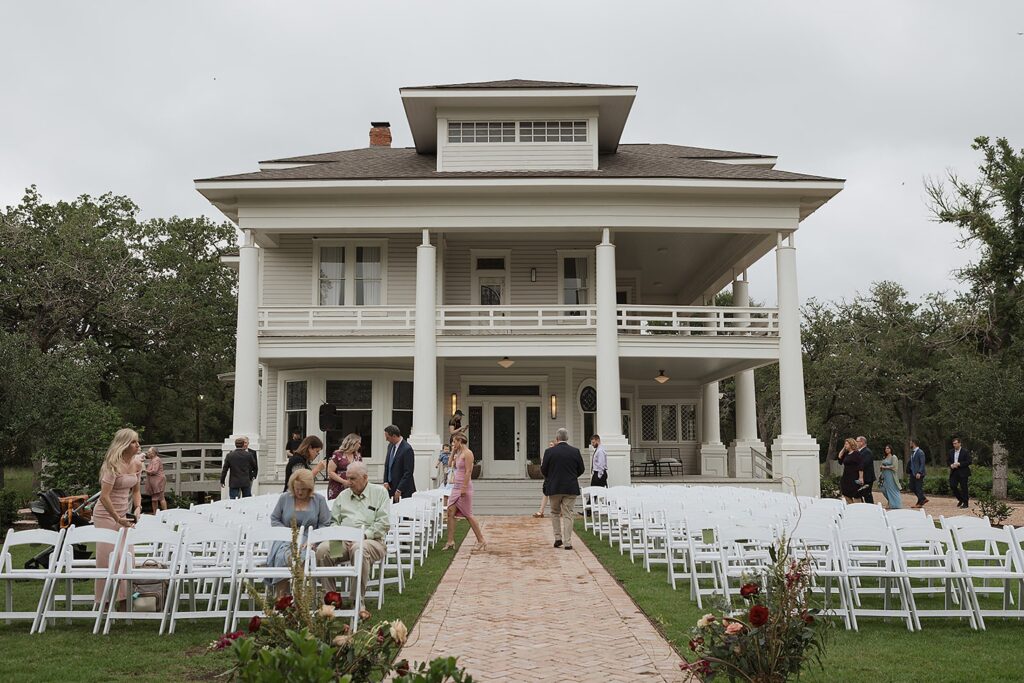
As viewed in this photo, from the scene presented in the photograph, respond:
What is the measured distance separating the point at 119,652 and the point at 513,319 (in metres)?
16.8

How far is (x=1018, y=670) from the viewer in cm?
654

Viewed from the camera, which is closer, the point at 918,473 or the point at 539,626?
the point at 539,626

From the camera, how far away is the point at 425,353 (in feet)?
73.4

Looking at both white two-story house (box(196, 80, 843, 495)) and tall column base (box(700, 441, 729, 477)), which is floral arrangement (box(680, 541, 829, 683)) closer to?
white two-story house (box(196, 80, 843, 495))

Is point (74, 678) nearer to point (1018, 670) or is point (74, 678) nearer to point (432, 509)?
point (1018, 670)

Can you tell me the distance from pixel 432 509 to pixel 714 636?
9477mm

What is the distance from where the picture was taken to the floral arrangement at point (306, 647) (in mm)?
3875

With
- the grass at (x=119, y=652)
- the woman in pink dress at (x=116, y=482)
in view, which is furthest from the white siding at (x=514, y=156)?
the grass at (x=119, y=652)

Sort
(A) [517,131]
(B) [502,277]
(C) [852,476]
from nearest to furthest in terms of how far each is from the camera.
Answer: (C) [852,476] < (A) [517,131] < (B) [502,277]

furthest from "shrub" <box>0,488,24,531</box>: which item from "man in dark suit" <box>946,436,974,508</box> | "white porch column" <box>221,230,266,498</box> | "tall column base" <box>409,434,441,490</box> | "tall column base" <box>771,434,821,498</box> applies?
"man in dark suit" <box>946,436,974,508</box>

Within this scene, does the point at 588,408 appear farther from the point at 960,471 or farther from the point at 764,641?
the point at 764,641

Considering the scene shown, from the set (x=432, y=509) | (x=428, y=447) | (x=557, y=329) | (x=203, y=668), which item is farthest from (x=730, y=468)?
(x=203, y=668)

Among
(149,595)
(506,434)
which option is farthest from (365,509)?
(506,434)

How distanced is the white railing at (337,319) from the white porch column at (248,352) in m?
0.56
